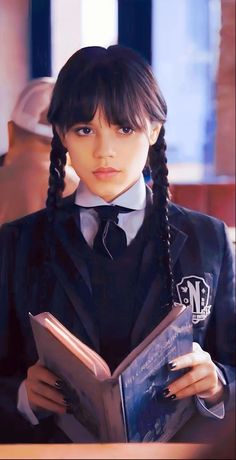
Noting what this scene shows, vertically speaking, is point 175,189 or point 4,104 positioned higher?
point 4,104

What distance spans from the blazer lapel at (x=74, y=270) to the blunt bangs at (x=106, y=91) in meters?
0.12

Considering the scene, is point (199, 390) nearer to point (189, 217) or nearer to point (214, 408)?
point (214, 408)

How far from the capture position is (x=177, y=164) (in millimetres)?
830

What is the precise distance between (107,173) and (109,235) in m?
0.08

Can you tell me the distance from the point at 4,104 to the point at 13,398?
378mm

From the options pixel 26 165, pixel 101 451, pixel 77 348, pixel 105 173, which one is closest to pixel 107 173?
pixel 105 173

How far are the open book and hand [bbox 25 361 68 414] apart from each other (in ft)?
0.04

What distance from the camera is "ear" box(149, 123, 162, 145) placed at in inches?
31.8

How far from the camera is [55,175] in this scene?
2.67 ft

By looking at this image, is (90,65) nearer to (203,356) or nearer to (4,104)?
(4,104)

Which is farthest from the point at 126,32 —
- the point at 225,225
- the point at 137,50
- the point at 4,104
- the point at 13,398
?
the point at 13,398

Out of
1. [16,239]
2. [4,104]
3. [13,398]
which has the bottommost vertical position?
[13,398]

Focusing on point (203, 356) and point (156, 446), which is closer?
point (156, 446)

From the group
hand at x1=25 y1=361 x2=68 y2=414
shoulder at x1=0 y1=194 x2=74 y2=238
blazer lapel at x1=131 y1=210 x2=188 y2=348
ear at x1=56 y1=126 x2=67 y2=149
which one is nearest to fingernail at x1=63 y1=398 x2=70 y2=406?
hand at x1=25 y1=361 x2=68 y2=414
